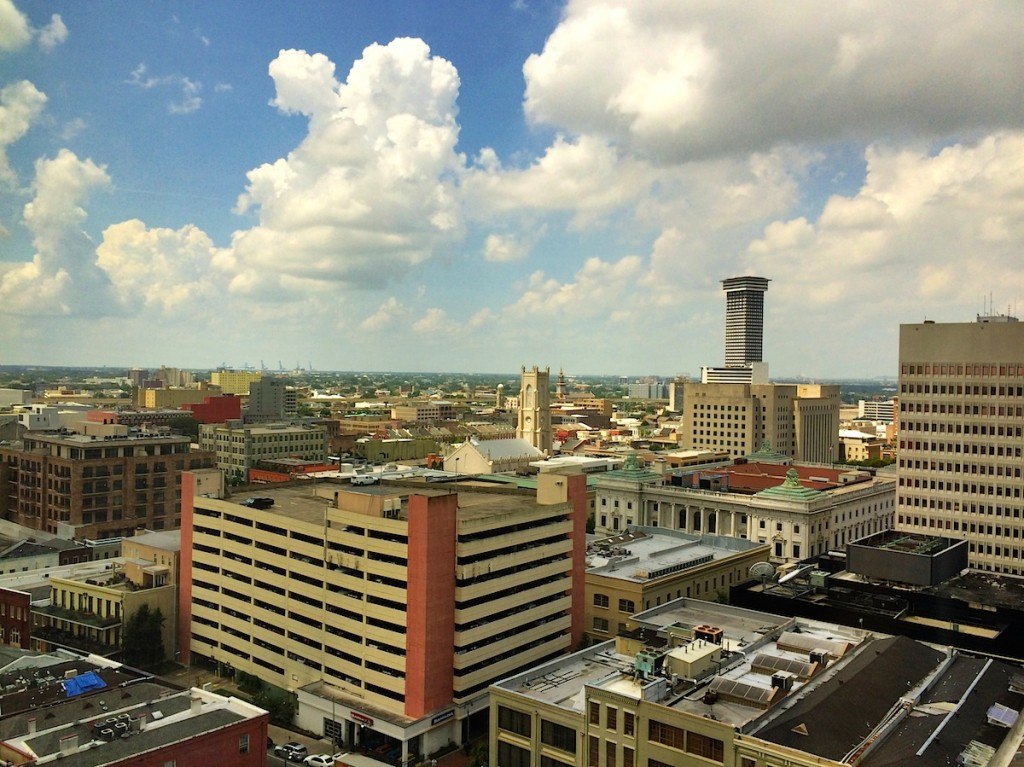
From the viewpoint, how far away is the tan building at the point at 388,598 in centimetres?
6344

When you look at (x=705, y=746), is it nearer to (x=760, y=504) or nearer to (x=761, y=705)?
(x=761, y=705)

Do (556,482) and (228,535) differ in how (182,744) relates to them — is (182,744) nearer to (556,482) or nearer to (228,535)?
(228,535)

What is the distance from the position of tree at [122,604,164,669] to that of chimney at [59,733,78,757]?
36127mm

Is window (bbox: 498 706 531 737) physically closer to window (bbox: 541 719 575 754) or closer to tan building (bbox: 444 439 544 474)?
window (bbox: 541 719 575 754)

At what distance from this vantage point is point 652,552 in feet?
317

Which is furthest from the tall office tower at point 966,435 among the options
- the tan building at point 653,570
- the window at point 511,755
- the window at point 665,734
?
the window at point 665,734

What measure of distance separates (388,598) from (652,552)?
41.6 meters

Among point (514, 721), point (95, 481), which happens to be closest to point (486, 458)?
point (95, 481)

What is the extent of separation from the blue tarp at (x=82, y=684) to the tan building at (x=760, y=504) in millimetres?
89763

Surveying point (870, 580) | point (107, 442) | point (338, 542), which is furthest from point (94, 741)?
point (107, 442)

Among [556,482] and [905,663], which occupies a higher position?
[556,482]

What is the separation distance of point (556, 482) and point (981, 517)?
65546mm

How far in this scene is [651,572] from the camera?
8650 centimetres

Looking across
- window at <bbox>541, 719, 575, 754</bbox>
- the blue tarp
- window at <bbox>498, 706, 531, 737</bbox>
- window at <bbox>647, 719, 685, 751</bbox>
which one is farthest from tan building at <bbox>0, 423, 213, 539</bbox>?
window at <bbox>647, 719, 685, 751</bbox>
